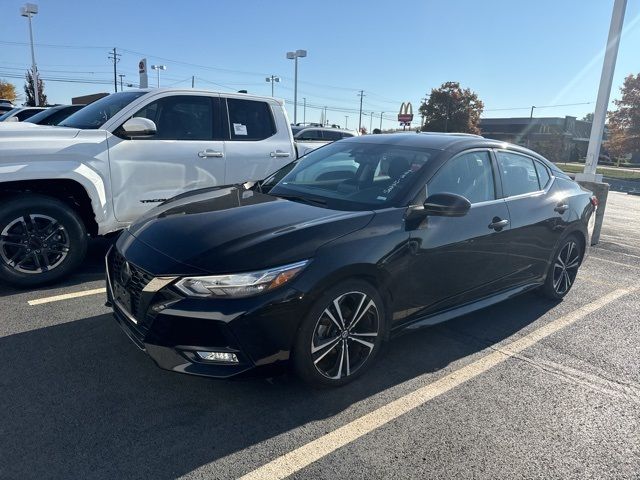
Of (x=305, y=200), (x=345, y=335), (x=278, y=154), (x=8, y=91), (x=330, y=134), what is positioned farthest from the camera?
(x=8, y=91)

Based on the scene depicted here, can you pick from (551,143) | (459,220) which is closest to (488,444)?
(459,220)

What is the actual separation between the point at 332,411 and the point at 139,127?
3405 mm

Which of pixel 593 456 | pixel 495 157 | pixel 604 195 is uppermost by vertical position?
pixel 495 157

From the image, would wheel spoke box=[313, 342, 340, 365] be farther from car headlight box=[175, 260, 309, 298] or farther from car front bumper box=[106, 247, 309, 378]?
car headlight box=[175, 260, 309, 298]

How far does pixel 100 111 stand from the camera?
17.4 ft

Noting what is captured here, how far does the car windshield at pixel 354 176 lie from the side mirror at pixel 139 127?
161 centimetres

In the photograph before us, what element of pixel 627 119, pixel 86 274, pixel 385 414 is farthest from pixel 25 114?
pixel 627 119

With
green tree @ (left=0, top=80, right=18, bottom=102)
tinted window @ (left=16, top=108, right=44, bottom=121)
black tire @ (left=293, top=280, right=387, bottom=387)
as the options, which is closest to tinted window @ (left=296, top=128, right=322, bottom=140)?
tinted window @ (left=16, top=108, right=44, bottom=121)

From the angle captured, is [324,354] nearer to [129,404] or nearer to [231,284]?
[231,284]

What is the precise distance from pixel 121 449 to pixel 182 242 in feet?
3.79

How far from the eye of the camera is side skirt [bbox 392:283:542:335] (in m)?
3.53

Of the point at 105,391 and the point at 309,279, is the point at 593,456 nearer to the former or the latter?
the point at 309,279

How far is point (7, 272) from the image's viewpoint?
14.6ft

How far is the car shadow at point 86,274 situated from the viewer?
182 inches
